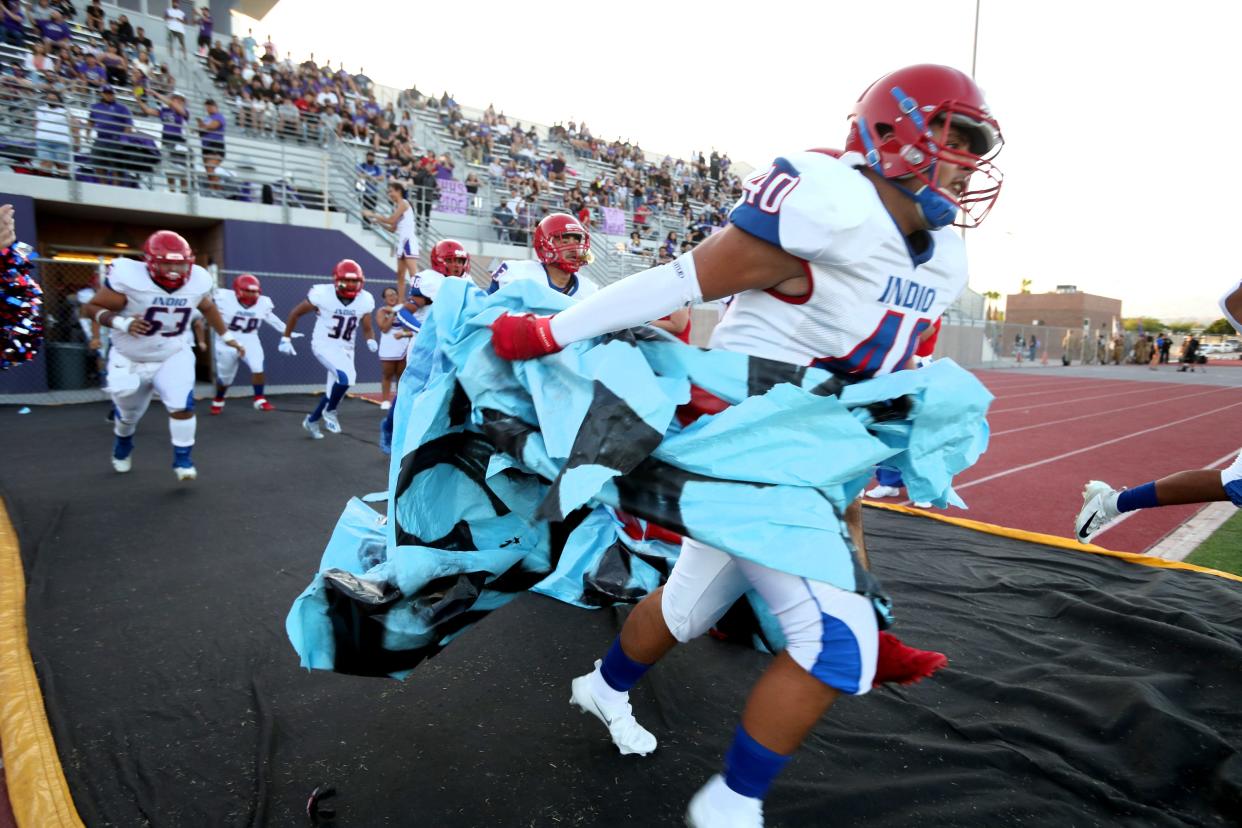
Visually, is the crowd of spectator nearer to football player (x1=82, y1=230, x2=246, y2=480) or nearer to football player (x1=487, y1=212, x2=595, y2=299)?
football player (x1=82, y1=230, x2=246, y2=480)

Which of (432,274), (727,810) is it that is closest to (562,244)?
(432,274)

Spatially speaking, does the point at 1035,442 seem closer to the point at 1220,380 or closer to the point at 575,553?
the point at 575,553

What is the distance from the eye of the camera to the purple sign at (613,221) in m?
18.3

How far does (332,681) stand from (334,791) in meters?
0.71

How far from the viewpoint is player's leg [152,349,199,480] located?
5.62 meters

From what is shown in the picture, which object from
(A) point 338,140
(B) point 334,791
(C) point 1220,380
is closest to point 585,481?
(B) point 334,791

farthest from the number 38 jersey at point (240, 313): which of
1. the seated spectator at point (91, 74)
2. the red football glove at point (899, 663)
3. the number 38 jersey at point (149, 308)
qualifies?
the red football glove at point (899, 663)

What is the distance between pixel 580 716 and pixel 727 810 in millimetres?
885

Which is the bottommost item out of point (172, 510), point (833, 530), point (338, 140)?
point (172, 510)

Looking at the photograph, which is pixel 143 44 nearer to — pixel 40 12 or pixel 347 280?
pixel 40 12

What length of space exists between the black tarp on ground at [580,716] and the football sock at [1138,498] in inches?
17.1

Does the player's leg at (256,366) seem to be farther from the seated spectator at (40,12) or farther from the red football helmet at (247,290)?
the seated spectator at (40,12)

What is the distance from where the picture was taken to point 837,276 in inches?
68.1

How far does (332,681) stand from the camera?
2697mm
